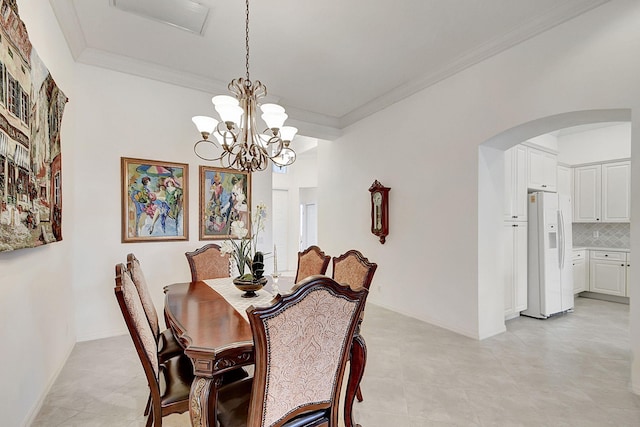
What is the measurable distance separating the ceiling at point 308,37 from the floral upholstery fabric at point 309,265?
2.22 metres

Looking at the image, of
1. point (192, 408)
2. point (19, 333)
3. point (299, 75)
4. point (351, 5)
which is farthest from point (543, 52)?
point (19, 333)

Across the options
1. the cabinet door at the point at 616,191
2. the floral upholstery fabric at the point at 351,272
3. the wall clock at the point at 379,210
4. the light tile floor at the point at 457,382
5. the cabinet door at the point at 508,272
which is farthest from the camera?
the cabinet door at the point at 616,191

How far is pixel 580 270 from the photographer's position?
4.98 meters

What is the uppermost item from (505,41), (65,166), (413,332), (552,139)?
(505,41)

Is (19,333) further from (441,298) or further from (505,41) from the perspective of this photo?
(505,41)

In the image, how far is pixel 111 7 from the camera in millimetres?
2553

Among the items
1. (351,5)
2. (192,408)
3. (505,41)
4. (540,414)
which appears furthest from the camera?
(505,41)

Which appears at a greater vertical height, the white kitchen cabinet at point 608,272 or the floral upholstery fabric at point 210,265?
the floral upholstery fabric at point 210,265

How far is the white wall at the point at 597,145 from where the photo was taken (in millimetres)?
4816

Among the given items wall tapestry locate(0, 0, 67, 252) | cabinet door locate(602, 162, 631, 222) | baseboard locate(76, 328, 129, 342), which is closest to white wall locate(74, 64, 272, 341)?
baseboard locate(76, 328, 129, 342)

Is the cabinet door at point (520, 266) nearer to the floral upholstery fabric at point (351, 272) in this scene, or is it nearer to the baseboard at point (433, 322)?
the baseboard at point (433, 322)

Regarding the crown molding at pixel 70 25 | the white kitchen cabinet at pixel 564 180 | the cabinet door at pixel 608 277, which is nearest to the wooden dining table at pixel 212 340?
the crown molding at pixel 70 25

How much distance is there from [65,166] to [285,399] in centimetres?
309

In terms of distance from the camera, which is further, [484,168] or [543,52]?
[484,168]
